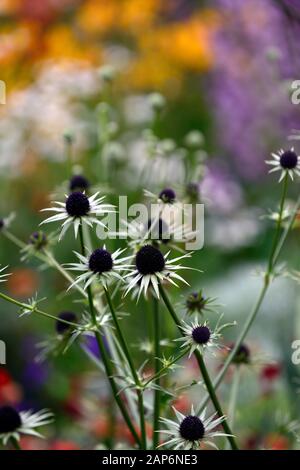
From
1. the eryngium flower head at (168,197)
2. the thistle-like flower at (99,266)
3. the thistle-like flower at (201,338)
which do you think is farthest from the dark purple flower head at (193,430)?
the eryngium flower head at (168,197)

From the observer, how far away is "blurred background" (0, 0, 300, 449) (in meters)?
1.97

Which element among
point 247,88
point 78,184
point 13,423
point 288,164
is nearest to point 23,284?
point 247,88

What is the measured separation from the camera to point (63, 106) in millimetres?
3117

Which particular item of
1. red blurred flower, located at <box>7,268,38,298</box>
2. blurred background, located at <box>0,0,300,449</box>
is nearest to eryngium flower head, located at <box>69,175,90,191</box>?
blurred background, located at <box>0,0,300,449</box>

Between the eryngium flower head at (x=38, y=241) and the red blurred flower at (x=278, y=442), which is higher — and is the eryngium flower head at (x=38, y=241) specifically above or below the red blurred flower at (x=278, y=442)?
above

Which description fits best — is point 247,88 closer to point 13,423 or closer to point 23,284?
point 23,284

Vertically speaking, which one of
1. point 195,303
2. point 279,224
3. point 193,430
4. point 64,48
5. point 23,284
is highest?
point 64,48

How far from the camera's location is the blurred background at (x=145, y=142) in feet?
6.45

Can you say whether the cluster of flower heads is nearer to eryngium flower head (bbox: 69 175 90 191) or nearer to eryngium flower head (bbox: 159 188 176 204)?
eryngium flower head (bbox: 159 188 176 204)

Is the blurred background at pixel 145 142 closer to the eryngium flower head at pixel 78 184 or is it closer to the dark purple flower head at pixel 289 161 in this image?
the eryngium flower head at pixel 78 184

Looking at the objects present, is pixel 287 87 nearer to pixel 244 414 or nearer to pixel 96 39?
pixel 244 414

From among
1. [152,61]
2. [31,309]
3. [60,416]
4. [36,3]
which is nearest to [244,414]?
[60,416]

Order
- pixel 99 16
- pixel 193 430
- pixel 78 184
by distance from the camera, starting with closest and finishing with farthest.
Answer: pixel 193 430 → pixel 78 184 → pixel 99 16

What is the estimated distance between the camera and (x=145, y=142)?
217 cm
